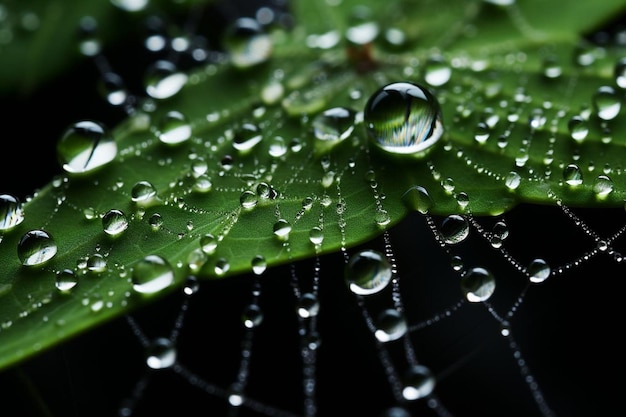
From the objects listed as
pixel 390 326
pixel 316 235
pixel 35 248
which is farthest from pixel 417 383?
pixel 35 248

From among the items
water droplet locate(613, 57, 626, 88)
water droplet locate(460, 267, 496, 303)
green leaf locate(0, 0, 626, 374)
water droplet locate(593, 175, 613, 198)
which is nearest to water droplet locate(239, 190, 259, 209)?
green leaf locate(0, 0, 626, 374)

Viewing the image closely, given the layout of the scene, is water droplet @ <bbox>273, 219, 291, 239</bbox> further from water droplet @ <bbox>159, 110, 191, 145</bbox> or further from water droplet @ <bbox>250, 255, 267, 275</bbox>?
water droplet @ <bbox>159, 110, 191, 145</bbox>

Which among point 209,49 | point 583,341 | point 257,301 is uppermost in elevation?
point 209,49

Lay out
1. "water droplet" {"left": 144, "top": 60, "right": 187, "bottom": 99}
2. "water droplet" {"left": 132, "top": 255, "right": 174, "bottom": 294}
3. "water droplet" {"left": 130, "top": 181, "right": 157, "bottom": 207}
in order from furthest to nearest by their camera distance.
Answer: "water droplet" {"left": 144, "top": 60, "right": 187, "bottom": 99} → "water droplet" {"left": 130, "top": 181, "right": 157, "bottom": 207} → "water droplet" {"left": 132, "top": 255, "right": 174, "bottom": 294}

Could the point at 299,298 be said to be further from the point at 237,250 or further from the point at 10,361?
the point at 10,361

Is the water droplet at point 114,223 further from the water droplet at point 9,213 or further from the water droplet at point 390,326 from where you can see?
the water droplet at point 390,326

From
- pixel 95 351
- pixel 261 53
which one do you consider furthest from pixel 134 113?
pixel 95 351

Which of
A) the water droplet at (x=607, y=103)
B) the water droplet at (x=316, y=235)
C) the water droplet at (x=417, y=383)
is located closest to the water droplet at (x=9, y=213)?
the water droplet at (x=316, y=235)

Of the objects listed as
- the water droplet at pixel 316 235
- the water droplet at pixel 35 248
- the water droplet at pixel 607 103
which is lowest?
the water droplet at pixel 607 103
